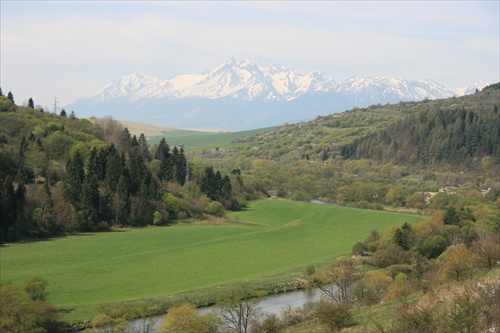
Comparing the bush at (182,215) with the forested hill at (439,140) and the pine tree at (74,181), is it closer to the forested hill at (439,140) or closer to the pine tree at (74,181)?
the pine tree at (74,181)

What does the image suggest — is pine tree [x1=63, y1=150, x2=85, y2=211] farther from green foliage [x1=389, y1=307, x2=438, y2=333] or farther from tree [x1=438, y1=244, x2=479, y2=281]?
green foliage [x1=389, y1=307, x2=438, y2=333]

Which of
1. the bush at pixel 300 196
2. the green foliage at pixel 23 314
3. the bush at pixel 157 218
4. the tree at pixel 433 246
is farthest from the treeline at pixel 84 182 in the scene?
the tree at pixel 433 246

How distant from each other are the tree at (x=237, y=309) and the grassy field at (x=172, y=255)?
25.4 feet

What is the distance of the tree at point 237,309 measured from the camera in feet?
136

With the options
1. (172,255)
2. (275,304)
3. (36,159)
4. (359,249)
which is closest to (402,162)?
(359,249)

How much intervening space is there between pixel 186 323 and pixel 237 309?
290 inches

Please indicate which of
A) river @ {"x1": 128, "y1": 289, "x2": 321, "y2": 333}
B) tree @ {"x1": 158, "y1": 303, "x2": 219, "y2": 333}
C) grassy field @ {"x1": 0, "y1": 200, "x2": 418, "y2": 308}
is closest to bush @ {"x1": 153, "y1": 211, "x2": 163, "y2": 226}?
grassy field @ {"x1": 0, "y1": 200, "x2": 418, "y2": 308}

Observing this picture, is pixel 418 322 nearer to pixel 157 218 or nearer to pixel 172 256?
pixel 172 256

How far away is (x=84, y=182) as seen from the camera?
7762 cm

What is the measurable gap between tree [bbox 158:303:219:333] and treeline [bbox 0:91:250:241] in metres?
34.8

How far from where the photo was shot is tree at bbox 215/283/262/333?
136 ft

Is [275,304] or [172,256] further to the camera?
[172,256]

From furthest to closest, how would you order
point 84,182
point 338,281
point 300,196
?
point 300,196
point 84,182
point 338,281

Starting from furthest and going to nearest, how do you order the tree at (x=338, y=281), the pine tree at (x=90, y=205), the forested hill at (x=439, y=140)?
1. the forested hill at (x=439, y=140)
2. the pine tree at (x=90, y=205)
3. the tree at (x=338, y=281)
